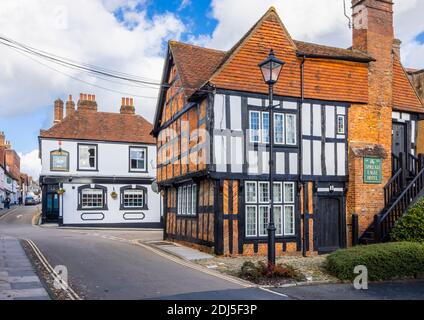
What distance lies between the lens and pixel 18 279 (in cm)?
1128

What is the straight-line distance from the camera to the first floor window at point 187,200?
749 inches

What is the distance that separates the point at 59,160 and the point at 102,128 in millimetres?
3891

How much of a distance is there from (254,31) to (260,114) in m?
3.22

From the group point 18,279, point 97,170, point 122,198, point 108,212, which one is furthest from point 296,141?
point 108,212

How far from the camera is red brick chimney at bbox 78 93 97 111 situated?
35.2 m

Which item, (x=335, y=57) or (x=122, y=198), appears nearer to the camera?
(x=335, y=57)

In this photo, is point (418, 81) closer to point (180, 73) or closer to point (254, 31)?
point (254, 31)

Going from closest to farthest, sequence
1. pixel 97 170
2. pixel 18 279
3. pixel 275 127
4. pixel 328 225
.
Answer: pixel 18 279 < pixel 275 127 < pixel 328 225 < pixel 97 170

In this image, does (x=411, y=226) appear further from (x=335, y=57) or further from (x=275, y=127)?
(x=335, y=57)

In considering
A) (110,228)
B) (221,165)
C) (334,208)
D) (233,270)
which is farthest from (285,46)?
(110,228)

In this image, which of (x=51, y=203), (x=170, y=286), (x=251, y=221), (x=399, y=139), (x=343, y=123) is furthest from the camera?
(x=51, y=203)

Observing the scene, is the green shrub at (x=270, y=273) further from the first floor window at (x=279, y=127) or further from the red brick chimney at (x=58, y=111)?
the red brick chimney at (x=58, y=111)

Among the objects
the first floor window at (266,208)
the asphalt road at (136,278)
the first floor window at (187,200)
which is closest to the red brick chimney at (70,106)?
the first floor window at (187,200)

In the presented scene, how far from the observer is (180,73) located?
18.7 meters
